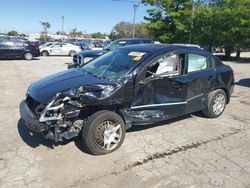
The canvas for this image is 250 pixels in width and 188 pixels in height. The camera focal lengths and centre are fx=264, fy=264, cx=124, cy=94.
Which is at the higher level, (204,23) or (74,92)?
(204,23)

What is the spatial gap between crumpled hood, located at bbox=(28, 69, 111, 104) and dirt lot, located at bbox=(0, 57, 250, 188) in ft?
2.83

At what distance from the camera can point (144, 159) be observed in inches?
156

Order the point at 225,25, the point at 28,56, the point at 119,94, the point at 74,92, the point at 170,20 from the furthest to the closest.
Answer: the point at 170,20, the point at 225,25, the point at 28,56, the point at 119,94, the point at 74,92

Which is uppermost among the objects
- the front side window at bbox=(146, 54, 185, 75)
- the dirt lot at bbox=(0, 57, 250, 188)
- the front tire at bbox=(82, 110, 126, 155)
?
the front side window at bbox=(146, 54, 185, 75)

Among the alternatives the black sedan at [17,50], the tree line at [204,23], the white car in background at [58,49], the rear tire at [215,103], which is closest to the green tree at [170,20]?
the tree line at [204,23]

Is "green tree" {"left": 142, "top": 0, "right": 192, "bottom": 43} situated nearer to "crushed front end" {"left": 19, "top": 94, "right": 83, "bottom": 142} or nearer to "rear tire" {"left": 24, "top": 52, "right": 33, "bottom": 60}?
"rear tire" {"left": 24, "top": 52, "right": 33, "bottom": 60}

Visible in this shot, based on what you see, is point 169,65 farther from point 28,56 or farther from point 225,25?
point 225,25

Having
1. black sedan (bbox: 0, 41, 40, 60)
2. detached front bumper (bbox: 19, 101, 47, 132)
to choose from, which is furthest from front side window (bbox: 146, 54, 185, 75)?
black sedan (bbox: 0, 41, 40, 60)

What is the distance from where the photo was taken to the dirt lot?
11.2 ft

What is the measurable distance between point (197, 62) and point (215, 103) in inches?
41.6

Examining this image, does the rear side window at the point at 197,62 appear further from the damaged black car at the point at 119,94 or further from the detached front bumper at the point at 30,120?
the detached front bumper at the point at 30,120

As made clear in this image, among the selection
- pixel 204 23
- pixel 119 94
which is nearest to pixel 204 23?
pixel 204 23

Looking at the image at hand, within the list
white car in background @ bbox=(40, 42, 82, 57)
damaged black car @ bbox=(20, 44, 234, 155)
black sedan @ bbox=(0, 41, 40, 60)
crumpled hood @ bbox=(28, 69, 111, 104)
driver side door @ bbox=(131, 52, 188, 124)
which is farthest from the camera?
white car in background @ bbox=(40, 42, 82, 57)

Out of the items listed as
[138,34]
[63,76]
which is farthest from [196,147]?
[138,34]
